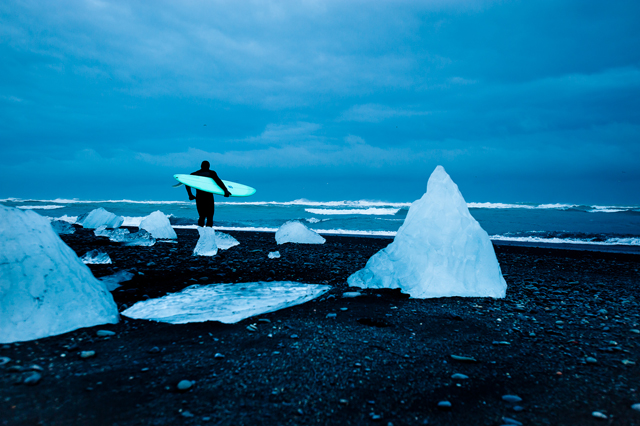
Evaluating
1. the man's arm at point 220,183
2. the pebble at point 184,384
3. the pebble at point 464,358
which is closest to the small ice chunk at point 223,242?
the man's arm at point 220,183

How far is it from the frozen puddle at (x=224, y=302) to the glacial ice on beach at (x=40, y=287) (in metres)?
0.39

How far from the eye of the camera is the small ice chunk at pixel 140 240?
8.43 meters

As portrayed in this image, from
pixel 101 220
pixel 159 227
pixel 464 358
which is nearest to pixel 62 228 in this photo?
pixel 159 227

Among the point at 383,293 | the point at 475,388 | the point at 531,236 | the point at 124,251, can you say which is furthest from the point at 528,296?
the point at 531,236

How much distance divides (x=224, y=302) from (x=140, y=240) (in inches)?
223

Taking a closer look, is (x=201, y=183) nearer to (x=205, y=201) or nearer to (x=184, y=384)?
(x=205, y=201)

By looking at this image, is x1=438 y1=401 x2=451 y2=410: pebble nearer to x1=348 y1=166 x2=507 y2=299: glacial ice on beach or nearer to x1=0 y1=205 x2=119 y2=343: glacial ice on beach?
x1=348 y1=166 x2=507 y2=299: glacial ice on beach

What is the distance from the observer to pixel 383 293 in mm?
4398

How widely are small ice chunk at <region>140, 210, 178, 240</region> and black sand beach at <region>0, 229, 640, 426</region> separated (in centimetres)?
645

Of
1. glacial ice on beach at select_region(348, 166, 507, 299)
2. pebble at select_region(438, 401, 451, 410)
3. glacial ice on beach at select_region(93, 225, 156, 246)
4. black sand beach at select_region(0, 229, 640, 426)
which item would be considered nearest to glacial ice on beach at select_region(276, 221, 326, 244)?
glacial ice on beach at select_region(93, 225, 156, 246)

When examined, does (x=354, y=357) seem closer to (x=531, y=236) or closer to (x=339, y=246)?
(x=339, y=246)

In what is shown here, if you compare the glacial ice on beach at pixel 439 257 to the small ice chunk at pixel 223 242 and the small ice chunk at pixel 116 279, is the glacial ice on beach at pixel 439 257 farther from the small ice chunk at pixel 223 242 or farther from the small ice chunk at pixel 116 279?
the small ice chunk at pixel 223 242

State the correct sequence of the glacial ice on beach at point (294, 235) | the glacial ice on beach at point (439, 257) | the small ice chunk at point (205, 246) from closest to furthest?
the glacial ice on beach at point (439, 257) < the small ice chunk at point (205, 246) < the glacial ice on beach at point (294, 235)

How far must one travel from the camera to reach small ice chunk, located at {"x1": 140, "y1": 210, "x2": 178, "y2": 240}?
1032 cm
